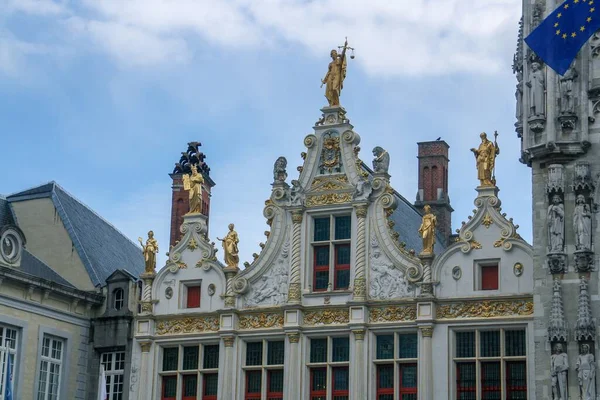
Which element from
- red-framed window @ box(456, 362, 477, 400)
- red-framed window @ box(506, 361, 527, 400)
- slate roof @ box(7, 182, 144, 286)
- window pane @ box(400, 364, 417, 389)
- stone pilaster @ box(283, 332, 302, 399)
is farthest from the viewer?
slate roof @ box(7, 182, 144, 286)

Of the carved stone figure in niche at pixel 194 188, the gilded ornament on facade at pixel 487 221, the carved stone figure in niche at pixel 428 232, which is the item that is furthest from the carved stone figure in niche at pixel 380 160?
the carved stone figure in niche at pixel 194 188

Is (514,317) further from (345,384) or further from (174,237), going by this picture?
(174,237)

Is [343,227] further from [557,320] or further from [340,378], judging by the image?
[557,320]

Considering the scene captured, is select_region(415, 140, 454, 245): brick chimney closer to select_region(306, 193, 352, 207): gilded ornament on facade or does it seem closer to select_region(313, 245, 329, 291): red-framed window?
select_region(306, 193, 352, 207): gilded ornament on facade

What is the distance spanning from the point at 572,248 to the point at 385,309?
550 cm

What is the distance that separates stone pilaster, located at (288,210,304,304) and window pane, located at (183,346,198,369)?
3140 millimetres

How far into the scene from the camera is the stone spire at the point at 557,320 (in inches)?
1142

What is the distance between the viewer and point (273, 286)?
34781 millimetres

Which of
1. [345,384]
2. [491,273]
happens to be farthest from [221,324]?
[491,273]

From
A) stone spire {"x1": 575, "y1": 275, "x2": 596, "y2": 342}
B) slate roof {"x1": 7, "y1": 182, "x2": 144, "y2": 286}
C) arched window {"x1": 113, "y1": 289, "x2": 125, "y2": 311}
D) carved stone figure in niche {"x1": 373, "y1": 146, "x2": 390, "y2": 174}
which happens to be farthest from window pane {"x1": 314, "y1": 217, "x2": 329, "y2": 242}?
stone spire {"x1": 575, "y1": 275, "x2": 596, "y2": 342}

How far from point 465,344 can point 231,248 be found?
6.87 m

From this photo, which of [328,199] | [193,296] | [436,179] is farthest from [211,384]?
[436,179]

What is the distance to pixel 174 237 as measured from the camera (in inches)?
1559

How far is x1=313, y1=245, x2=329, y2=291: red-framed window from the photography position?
34.3 meters
